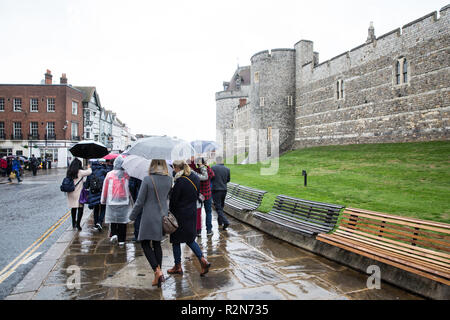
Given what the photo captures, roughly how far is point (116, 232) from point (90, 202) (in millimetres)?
1421

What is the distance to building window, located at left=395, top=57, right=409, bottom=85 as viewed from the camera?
20891 mm

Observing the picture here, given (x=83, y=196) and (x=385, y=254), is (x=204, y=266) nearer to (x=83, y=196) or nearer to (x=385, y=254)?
(x=385, y=254)

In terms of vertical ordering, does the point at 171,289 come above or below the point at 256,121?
below

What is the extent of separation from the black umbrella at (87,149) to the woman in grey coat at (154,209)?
5.23 meters

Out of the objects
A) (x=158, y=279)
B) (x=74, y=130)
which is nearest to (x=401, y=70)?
(x=158, y=279)

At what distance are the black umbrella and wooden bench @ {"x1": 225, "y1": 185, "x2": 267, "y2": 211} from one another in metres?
4.34

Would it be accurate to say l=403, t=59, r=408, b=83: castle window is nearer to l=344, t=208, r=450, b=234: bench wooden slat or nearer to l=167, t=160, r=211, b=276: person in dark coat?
l=344, t=208, r=450, b=234: bench wooden slat

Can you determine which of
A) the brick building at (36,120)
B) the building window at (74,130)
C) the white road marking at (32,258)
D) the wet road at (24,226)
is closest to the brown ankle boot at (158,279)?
the wet road at (24,226)

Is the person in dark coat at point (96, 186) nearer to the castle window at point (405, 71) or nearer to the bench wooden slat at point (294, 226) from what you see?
the bench wooden slat at point (294, 226)

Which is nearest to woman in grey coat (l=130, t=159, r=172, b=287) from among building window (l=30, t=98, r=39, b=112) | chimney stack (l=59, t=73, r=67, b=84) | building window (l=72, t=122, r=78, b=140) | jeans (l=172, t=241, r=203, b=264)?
jeans (l=172, t=241, r=203, b=264)

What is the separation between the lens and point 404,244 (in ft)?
14.0
